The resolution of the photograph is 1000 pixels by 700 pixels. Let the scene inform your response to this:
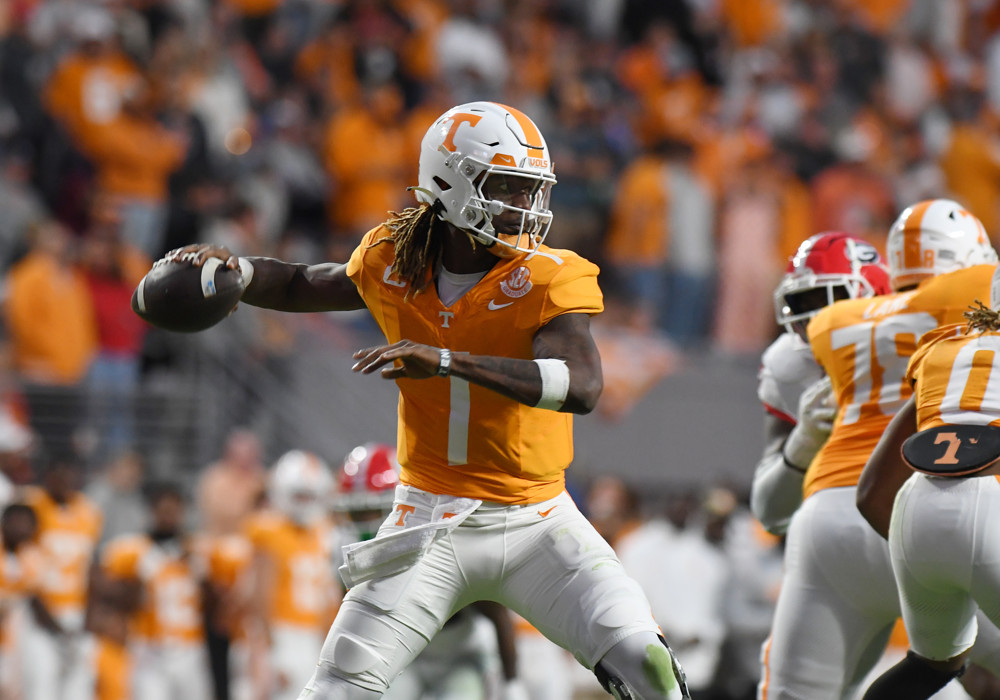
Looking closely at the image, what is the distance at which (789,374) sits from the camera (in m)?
5.19

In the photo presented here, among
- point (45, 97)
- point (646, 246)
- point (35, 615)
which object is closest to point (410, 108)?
point (646, 246)

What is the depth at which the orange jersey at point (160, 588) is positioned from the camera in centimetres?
909

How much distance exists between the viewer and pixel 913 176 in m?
12.6

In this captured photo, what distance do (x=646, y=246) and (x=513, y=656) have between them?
658 cm

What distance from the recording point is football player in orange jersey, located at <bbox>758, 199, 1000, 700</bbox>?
4598mm

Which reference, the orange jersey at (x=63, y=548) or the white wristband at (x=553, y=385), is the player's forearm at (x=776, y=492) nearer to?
the white wristband at (x=553, y=385)

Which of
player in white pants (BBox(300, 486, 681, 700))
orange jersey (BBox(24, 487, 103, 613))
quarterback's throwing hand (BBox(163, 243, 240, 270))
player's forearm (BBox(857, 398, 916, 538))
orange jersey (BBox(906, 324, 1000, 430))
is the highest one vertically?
quarterback's throwing hand (BBox(163, 243, 240, 270))

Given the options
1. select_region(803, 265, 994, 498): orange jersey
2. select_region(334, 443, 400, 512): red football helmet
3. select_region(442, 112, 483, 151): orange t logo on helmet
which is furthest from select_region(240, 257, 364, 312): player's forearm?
select_region(334, 443, 400, 512): red football helmet

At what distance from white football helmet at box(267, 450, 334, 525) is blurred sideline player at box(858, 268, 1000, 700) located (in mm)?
5046

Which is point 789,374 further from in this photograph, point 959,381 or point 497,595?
point 497,595

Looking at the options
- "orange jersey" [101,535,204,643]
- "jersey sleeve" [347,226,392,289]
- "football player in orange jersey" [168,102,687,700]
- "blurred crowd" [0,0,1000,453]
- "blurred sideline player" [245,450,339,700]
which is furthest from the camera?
"blurred crowd" [0,0,1000,453]

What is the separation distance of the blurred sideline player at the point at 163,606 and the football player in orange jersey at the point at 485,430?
5.28 metres

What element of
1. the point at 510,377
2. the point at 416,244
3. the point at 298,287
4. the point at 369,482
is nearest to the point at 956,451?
the point at 510,377

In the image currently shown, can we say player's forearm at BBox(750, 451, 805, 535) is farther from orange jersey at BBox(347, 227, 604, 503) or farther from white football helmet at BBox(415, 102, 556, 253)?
white football helmet at BBox(415, 102, 556, 253)
